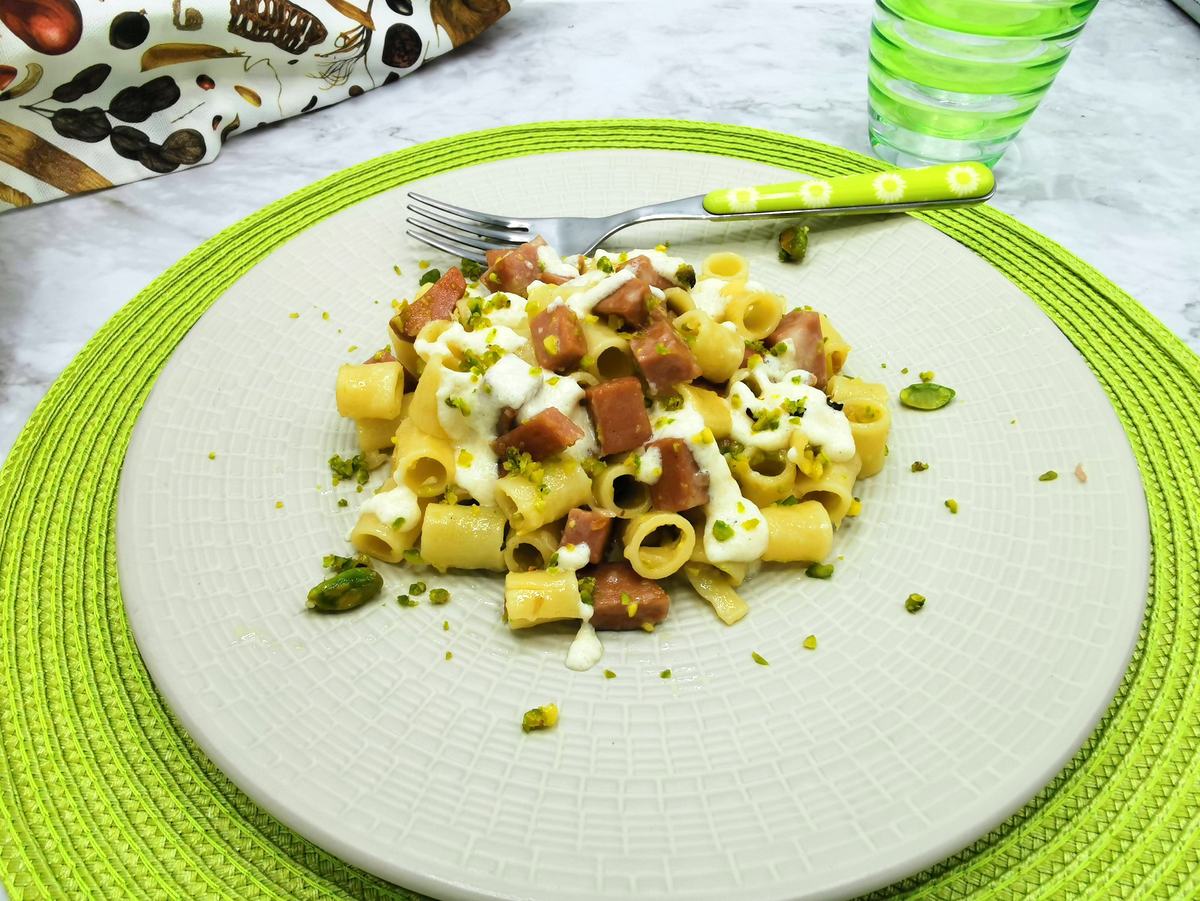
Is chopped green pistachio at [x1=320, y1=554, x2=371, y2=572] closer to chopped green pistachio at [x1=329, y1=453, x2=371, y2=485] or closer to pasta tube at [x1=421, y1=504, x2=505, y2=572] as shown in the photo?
pasta tube at [x1=421, y1=504, x2=505, y2=572]

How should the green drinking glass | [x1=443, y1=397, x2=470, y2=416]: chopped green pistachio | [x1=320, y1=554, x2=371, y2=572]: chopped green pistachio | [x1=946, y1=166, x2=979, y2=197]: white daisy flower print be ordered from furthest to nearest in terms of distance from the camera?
the green drinking glass, [x1=946, y1=166, x2=979, y2=197]: white daisy flower print, [x1=443, y1=397, x2=470, y2=416]: chopped green pistachio, [x1=320, y1=554, x2=371, y2=572]: chopped green pistachio

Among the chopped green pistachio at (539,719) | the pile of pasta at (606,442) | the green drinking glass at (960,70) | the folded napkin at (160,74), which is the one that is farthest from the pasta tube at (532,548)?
the folded napkin at (160,74)

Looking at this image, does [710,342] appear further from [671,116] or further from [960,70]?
[671,116]

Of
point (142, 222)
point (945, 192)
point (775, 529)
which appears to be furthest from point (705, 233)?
point (142, 222)

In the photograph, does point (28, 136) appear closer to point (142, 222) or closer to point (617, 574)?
point (142, 222)

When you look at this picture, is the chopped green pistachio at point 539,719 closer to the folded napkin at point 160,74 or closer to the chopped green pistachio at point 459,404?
the chopped green pistachio at point 459,404

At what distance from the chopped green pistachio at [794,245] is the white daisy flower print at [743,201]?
130 millimetres

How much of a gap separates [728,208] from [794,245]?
23cm

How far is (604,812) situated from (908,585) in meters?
0.83

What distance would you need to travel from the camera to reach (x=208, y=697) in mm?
1698

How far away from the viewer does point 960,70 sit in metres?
3.35

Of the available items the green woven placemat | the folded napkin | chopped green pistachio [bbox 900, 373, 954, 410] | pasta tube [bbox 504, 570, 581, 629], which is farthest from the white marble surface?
pasta tube [bbox 504, 570, 581, 629]

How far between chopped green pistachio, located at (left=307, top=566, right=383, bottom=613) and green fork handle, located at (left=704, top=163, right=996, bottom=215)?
1642 millimetres

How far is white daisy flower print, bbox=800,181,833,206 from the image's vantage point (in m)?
2.73
